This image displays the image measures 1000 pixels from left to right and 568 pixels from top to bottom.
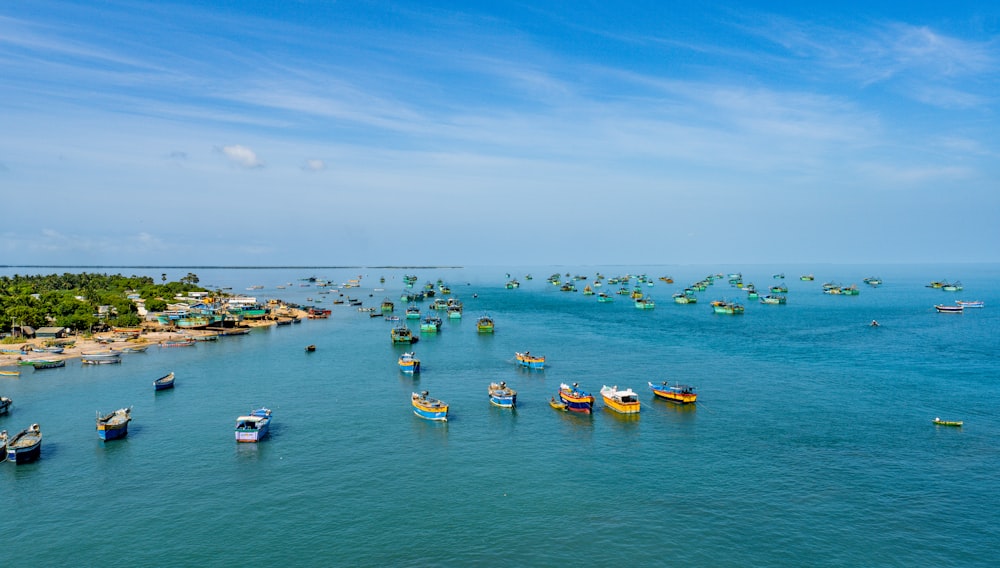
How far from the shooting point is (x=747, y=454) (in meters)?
48.1

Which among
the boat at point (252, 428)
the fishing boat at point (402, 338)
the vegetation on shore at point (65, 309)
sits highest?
the vegetation on shore at point (65, 309)

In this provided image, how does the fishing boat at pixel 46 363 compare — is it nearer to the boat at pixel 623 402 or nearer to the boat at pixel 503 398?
the boat at pixel 503 398

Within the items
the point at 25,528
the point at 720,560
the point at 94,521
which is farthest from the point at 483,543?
the point at 25,528

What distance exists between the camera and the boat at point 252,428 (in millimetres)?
49969

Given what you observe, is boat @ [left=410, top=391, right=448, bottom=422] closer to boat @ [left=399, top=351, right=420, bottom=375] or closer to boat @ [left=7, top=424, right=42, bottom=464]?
boat @ [left=399, top=351, right=420, bottom=375]

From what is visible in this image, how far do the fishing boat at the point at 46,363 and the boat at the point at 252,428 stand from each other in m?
49.5

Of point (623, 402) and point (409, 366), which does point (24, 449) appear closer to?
point (409, 366)

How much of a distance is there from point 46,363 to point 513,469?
2941 inches

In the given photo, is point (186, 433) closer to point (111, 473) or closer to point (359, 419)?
point (111, 473)

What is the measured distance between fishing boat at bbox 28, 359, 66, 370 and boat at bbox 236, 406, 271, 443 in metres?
49.5

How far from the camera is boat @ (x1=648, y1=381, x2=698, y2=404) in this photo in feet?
210

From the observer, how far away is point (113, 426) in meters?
50.3

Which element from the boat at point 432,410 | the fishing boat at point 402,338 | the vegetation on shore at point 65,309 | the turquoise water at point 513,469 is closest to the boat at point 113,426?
the turquoise water at point 513,469

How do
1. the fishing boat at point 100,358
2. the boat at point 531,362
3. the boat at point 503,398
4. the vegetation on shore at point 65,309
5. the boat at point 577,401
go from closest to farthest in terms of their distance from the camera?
the boat at point 577,401
the boat at point 503,398
the fishing boat at point 100,358
the boat at point 531,362
the vegetation on shore at point 65,309
